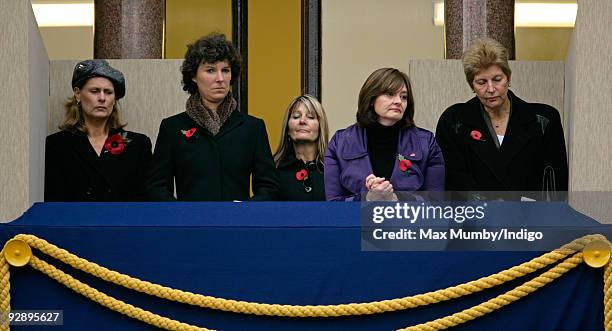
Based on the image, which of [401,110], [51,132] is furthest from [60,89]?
[401,110]

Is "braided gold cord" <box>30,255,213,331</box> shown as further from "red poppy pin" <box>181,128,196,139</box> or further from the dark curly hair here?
the dark curly hair

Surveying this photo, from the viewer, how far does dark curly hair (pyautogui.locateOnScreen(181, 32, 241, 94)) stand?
21.5 feet

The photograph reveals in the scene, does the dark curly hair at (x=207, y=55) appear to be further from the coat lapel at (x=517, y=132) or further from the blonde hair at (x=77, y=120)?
the coat lapel at (x=517, y=132)

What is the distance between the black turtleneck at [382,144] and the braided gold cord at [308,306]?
4.80 ft

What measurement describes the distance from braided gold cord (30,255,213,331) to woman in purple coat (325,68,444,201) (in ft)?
4.81

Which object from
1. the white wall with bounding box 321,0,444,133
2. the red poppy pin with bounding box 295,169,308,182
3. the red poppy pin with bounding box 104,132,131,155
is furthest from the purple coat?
the white wall with bounding box 321,0,444,133

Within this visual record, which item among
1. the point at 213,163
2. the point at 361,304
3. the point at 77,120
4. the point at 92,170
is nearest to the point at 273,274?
the point at 361,304

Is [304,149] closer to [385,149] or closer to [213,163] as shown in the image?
[213,163]

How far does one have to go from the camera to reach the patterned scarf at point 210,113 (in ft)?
21.5

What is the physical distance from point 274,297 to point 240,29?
19.9 feet

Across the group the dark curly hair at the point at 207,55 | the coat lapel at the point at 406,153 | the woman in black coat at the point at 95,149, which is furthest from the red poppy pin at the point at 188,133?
the coat lapel at the point at 406,153

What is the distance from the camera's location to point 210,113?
6574 millimetres

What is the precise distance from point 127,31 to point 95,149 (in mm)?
1499

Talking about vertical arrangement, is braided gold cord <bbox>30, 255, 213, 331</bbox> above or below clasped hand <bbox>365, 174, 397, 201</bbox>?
below
